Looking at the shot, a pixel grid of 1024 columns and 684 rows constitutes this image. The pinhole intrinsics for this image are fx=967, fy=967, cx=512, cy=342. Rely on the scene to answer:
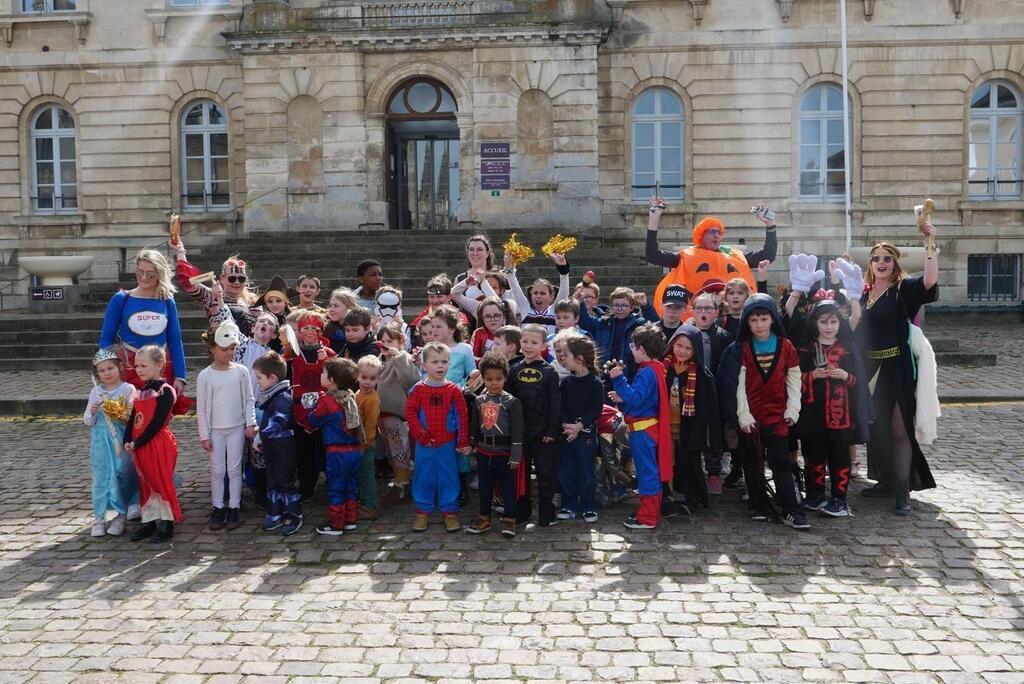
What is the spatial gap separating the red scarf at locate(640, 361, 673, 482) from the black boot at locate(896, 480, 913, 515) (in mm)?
1783

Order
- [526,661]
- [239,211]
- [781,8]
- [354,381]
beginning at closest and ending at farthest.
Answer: [526,661]
[354,381]
[781,8]
[239,211]

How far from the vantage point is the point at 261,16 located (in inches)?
842

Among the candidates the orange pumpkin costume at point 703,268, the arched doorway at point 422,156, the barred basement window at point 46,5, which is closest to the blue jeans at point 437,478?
the orange pumpkin costume at point 703,268

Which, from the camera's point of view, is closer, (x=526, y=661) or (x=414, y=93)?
(x=526, y=661)

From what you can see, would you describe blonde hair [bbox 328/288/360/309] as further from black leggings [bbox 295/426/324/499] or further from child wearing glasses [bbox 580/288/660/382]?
child wearing glasses [bbox 580/288/660/382]

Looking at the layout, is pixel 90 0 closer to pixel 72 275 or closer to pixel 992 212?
pixel 72 275

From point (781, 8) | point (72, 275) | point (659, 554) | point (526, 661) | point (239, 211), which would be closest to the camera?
point (526, 661)

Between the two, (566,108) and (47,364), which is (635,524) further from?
(566,108)

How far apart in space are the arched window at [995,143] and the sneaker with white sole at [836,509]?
57.6 ft

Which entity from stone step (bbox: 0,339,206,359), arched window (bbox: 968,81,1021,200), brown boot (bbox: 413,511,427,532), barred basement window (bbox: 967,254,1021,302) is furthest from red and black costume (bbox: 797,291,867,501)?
arched window (bbox: 968,81,1021,200)

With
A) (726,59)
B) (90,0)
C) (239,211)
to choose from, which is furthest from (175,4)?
(726,59)

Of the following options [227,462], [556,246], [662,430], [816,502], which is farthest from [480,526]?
[556,246]

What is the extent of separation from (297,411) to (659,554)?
2922mm

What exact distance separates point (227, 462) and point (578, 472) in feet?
8.66
